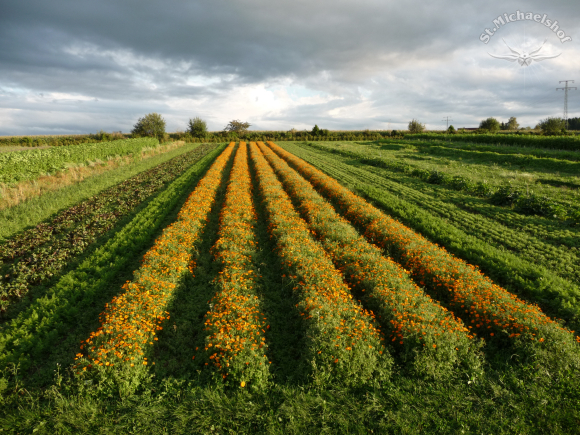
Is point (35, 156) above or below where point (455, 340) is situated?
above

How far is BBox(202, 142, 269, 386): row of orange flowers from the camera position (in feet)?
18.8

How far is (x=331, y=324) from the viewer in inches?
255

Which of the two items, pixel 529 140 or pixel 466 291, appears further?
pixel 529 140

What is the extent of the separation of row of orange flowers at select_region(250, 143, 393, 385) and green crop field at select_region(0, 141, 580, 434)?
0.14ft

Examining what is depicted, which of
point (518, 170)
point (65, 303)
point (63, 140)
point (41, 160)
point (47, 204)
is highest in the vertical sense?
point (63, 140)

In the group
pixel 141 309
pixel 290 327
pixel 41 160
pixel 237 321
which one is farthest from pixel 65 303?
pixel 41 160

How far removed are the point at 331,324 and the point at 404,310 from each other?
206cm

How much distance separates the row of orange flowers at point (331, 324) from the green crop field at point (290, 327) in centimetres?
4

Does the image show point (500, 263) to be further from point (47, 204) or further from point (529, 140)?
point (529, 140)

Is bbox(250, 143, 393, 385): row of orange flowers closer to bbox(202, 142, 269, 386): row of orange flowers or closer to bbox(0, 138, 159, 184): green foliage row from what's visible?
bbox(202, 142, 269, 386): row of orange flowers

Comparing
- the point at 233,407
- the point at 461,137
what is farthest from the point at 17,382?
the point at 461,137

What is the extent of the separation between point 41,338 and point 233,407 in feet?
17.1

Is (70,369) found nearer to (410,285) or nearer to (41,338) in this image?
(41,338)

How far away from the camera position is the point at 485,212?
50.5 feet
